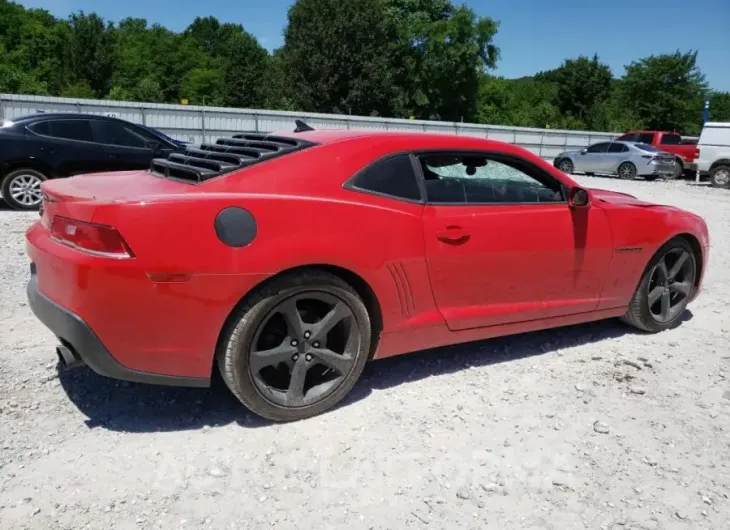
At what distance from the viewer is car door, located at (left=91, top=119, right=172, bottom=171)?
9.24 meters

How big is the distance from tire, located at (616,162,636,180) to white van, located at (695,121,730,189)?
2016 mm

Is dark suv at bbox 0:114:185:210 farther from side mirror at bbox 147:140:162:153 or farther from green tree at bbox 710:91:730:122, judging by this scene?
green tree at bbox 710:91:730:122

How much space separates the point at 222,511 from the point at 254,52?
71.3m

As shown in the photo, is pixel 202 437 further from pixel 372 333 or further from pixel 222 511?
pixel 372 333

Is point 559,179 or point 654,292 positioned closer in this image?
point 559,179

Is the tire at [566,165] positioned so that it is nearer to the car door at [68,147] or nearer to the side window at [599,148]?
the side window at [599,148]

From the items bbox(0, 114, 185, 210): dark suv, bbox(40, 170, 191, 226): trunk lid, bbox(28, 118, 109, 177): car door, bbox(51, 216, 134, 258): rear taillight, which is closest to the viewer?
bbox(51, 216, 134, 258): rear taillight

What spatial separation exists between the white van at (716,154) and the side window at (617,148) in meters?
2.41

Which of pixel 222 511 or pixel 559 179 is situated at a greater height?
pixel 559 179

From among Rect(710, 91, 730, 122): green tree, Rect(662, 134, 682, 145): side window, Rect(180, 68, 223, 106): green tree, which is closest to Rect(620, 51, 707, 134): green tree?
Rect(710, 91, 730, 122): green tree

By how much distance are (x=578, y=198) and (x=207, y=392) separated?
8.49ft

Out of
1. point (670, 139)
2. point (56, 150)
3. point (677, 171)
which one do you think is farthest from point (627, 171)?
point (56, 150)

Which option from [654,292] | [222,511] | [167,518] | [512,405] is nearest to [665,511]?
[512,405]

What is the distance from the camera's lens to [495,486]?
8.95ft
